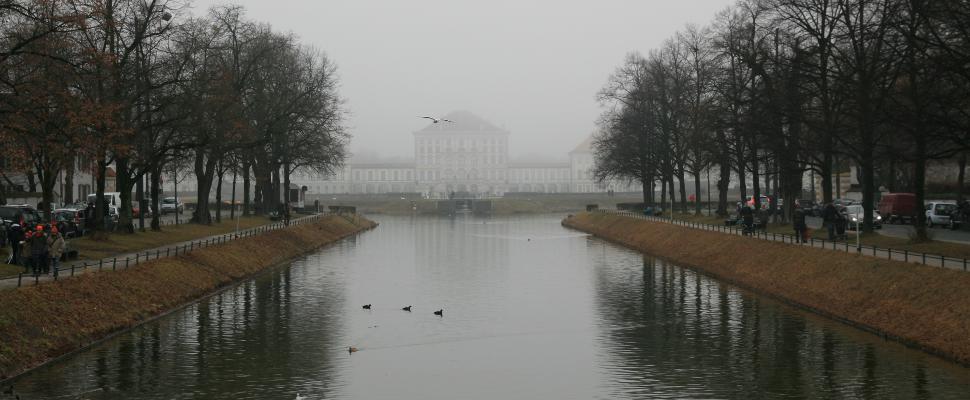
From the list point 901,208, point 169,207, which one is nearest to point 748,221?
point 901,208

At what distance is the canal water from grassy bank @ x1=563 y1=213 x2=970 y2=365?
82 centimetres

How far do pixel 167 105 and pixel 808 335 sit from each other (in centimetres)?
3272

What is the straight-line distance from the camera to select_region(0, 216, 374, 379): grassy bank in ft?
89.7

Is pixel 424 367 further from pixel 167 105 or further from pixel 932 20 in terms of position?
pixel 167 105

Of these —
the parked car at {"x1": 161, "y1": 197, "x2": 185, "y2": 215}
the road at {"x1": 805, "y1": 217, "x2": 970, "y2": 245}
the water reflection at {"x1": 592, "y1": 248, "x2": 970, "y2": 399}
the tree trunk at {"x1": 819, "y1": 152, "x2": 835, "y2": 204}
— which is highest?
the tree trunk at {"x1": 819, "y1": 152, "x2": 835, "y2": 204}

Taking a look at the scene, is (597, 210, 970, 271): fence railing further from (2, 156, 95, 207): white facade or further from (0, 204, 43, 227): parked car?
(2, 156, 95, 207): white facade

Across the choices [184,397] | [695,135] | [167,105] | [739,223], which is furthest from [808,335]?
[695,135]

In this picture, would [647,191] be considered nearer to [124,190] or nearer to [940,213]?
[940,213]

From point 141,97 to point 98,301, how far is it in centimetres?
2394

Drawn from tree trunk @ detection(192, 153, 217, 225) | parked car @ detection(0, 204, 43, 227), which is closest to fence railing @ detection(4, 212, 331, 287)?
parked car @ detection(0, 204, 43, 227)

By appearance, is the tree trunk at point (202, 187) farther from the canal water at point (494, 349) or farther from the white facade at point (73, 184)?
the canal water at point (494, 349)

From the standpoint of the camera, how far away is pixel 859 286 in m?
36.2

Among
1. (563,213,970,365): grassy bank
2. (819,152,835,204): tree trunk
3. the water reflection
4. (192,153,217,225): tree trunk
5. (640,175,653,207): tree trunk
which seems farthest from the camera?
(640,175,653,207): tree trunk

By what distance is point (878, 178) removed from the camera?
330 feet
